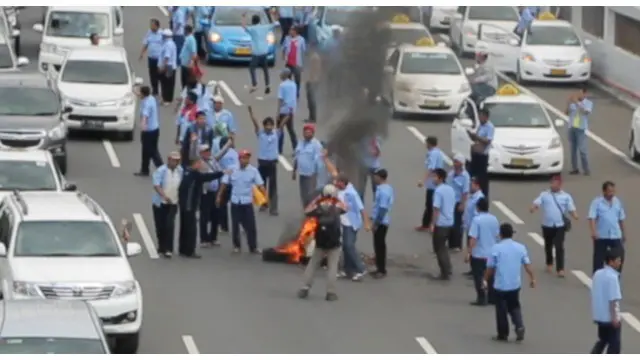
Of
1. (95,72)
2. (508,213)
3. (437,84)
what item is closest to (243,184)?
(508,213)

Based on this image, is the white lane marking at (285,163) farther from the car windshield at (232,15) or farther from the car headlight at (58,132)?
the car windshield at (232,15)

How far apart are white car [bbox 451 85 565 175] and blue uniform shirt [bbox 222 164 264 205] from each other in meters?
6.46

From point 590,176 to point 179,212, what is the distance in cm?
974

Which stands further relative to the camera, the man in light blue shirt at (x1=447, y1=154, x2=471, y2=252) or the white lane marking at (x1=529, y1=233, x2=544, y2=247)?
the white lane marking at (x1=529, y1=233, x2=544, y2=247)

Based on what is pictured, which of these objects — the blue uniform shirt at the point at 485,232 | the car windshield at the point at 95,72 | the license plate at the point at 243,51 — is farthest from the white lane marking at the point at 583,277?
the license plate at the point at 243,51

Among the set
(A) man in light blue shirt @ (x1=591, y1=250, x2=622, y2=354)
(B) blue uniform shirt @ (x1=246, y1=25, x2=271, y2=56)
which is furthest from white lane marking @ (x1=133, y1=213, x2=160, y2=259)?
(B) blue uniform shirt @ (x1=246, y1=25, x2=271, y2=56)

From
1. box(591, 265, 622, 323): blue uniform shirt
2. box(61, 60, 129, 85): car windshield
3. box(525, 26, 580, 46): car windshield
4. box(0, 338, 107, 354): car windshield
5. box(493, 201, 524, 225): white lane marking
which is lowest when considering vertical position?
box(525, 26, 580, 46): car windshield

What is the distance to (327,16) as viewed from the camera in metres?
30.6

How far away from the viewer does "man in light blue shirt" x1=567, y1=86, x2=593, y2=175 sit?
3659 cm

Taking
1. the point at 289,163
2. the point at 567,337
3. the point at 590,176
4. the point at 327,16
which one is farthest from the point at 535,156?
the point at 567,337

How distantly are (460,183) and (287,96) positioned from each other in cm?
633

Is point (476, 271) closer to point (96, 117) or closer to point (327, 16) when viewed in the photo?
point (327, 16)

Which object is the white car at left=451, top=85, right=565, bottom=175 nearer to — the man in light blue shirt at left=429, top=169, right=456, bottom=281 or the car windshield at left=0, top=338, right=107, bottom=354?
the man in light blue shirt at left=429, top=169, right=456, bottom=281

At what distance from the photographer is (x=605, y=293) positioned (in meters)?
24.3
